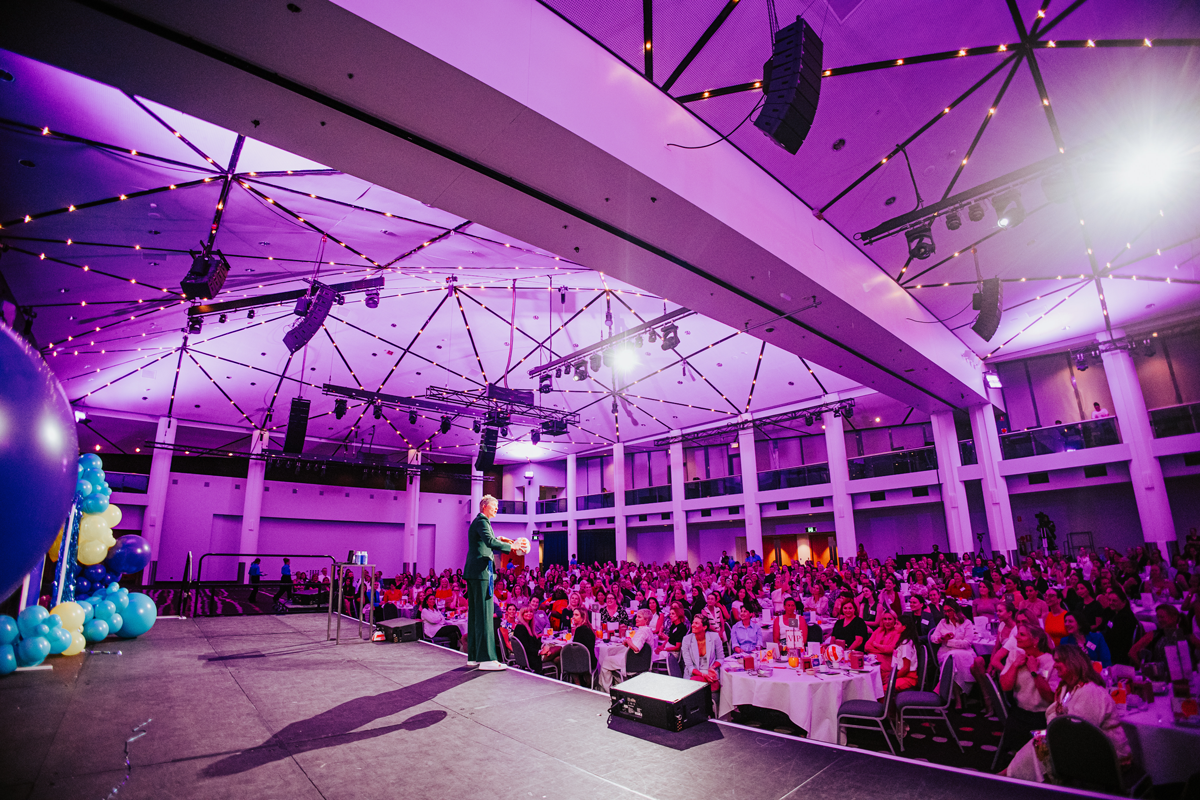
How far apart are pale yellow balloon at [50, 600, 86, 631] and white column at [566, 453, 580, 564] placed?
20.4 metres

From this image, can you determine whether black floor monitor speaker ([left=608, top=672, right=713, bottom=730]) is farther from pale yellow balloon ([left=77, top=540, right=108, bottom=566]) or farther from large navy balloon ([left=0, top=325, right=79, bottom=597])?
pale yellow balloon ([left=77, top=540, right=108, bottom=566])

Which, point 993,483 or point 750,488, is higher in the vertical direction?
point 750,488

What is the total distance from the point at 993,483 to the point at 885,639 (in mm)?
11118

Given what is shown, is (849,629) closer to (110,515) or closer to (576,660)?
(576,660)

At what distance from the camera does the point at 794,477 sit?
1862 cm

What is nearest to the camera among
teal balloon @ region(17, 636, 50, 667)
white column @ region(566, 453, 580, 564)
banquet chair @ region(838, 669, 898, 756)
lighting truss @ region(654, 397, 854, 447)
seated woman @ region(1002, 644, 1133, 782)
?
seated woman @ region(1002, 644, 1133, 782)

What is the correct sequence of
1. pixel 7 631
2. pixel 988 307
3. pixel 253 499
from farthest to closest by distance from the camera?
pixel 253 499
pixel 988 307
pixel 7 631

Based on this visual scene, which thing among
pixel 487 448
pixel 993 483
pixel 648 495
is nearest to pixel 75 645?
pixel 487 448

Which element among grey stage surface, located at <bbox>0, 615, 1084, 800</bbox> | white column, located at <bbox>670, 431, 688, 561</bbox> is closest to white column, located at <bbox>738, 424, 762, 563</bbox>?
white column, located at <bbox>670, 431, 688, 561</bbox>

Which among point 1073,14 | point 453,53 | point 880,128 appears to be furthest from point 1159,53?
point 453,53

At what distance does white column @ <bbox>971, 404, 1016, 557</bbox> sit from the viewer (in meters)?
14.2

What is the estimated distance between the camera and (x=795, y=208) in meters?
7.73

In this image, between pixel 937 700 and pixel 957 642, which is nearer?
pixel 937 700

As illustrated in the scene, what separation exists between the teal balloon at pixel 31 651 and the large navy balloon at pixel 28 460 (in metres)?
4.27
